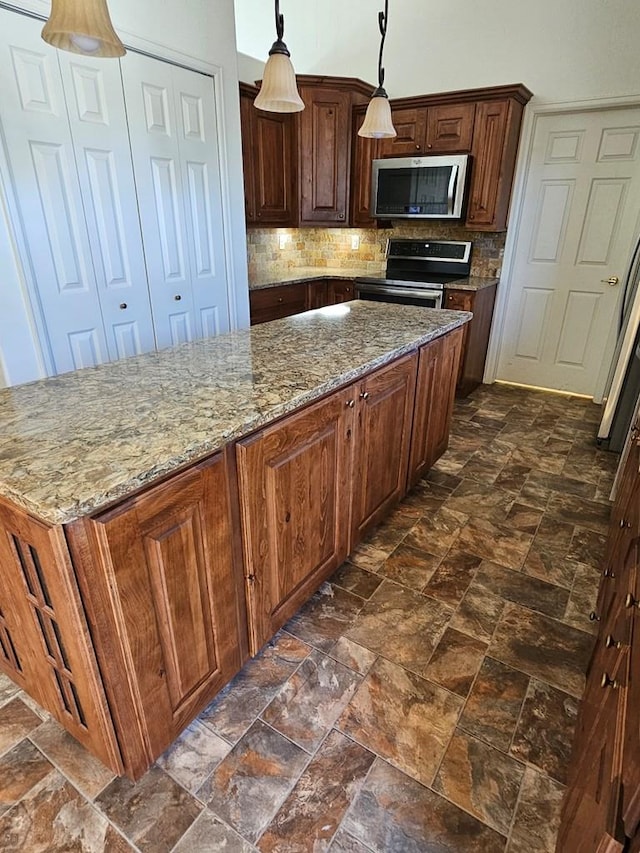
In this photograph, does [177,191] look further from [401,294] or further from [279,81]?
[401,294]

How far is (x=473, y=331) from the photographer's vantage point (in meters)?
3.94

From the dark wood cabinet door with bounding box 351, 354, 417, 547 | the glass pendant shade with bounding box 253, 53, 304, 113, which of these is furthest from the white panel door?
the glass pendant shade with bounding box 253, 53, 304, 113

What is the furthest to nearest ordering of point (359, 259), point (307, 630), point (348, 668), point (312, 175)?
1. point (359, 259)
2. point (312, 175)
3. point (307, 630)
4. point (348, 668)

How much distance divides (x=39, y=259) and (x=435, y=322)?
6.36 feet

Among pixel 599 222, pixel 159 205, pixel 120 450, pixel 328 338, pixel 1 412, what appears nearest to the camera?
pixel 120 450

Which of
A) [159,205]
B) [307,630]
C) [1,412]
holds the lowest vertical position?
[307,630]

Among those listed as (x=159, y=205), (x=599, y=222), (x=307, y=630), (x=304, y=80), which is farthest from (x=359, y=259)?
(x=307, y=630)

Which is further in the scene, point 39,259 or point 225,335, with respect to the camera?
point 39,259

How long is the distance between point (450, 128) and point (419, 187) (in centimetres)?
45

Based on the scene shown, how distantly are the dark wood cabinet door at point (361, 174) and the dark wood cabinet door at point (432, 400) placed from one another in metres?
2.33

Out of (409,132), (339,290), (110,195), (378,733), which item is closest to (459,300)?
(339,290)

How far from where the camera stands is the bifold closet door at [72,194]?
2.09 meters

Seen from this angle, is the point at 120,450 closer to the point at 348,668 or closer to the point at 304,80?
the point at 348,668

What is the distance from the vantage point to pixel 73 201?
7.68 feet
